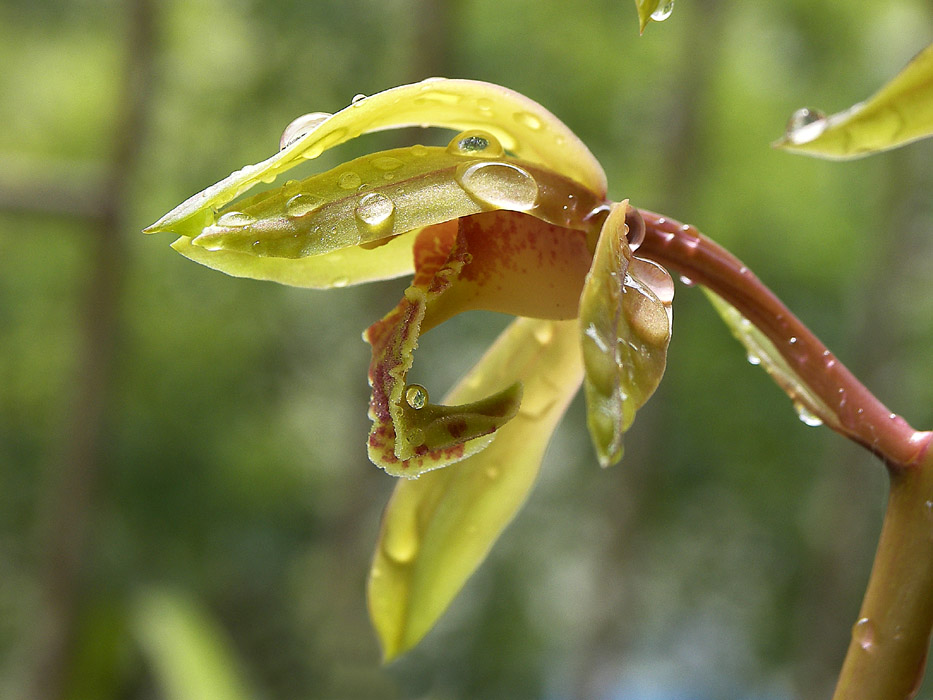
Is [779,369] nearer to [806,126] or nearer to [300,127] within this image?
[806,126]

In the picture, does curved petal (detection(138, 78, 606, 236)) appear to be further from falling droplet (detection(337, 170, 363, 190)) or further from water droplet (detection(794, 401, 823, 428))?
water droplet (detection(794, 401, 823, 428))

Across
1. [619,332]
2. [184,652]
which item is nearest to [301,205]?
[619,332]

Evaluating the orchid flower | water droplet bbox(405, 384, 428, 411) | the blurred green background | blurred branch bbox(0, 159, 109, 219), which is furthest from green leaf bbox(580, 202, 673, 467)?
the blurred green background

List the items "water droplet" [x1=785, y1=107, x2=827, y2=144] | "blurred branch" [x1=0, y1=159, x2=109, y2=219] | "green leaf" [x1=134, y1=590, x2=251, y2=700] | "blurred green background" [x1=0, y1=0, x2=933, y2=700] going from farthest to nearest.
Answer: "blurred green background" [x1=0, y1=0, x2=933, y2=700], "green leaf" [x1=134, y1=590, x2=251, y2=700], "blurred branch" [x1=0, y1=159, x2=109, y2=219], "water droplet" [x1=785, y1=107, x2=827, y2=144]

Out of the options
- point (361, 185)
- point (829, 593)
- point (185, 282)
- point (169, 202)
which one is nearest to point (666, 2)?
point (361, 185)

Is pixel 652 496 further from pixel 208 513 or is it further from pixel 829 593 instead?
pixel 208 513

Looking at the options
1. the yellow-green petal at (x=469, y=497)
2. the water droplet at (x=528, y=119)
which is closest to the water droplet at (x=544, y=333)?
the yellow-green petal at (x=469, y=497)

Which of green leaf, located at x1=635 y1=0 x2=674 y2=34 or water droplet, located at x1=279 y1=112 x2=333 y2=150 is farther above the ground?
green leaf, located at x1=635 y1=0 x2=674 y2=34
